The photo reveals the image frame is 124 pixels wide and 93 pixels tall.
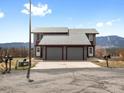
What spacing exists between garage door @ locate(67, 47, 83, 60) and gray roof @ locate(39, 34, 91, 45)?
1131 millimetres

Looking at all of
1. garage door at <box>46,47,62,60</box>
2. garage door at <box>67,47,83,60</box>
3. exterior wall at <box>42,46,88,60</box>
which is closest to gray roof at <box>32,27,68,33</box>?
exterior wall at <box>42,46,88,60</box>

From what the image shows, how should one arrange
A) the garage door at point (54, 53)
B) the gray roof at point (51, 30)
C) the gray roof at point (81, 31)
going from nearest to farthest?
1. the garage door at point (54, 53)
2. the gray roof at point (51, 30)
3. the gray roof at point (81, 31)

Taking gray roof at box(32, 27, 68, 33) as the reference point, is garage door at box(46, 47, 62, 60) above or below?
below

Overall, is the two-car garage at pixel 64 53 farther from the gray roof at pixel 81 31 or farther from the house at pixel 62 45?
the gray roof at pixel 81 31

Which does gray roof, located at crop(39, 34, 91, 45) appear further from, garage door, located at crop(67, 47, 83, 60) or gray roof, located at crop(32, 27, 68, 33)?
gray roof, located at crop(32, 27, 68, 33)

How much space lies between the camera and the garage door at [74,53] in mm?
50094

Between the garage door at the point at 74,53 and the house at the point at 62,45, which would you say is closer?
the house at the point at 62,45

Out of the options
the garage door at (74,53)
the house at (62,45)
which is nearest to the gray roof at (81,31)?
the house at (62,45)

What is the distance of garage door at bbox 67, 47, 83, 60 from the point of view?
50.1 metres

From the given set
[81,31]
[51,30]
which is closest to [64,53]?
[51,30]

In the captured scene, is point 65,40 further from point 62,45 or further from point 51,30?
point 51,30

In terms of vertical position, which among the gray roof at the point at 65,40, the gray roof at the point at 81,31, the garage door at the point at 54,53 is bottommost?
the garage door at the point at 54,53

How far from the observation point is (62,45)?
49.6 metres

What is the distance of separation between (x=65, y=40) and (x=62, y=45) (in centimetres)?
201
